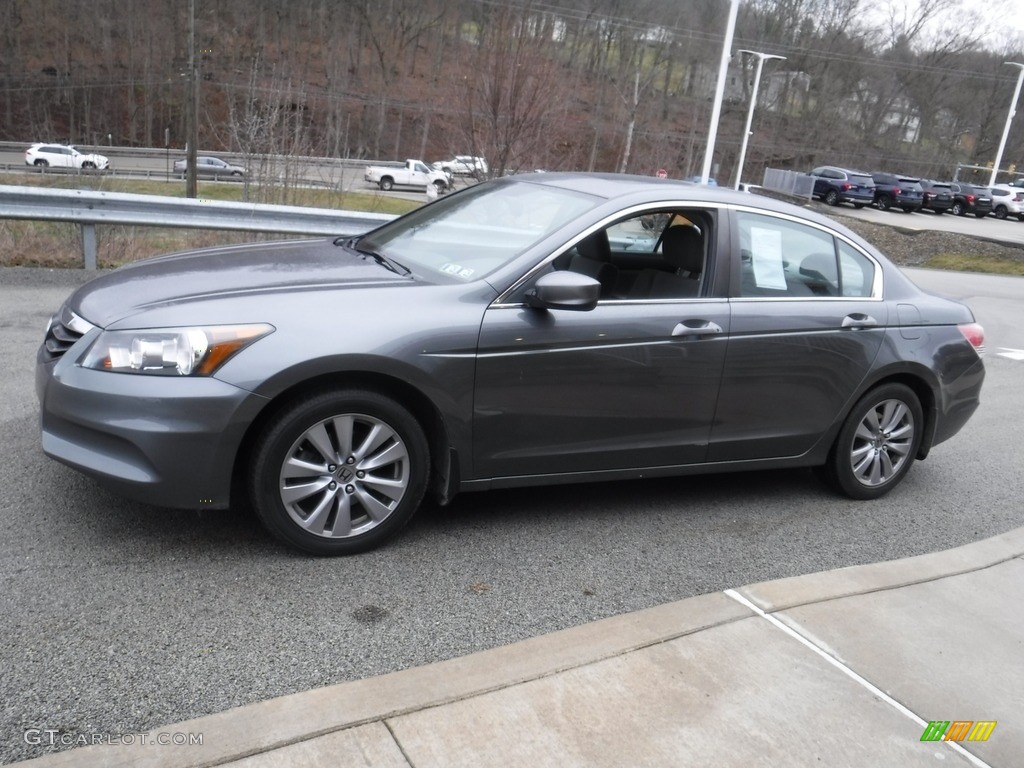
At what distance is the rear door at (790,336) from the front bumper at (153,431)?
2.40 m

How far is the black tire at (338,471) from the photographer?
365 cm

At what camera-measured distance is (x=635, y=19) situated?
272ft

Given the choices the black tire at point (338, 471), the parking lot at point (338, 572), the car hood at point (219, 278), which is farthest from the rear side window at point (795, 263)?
the black tire at point (338, 471)

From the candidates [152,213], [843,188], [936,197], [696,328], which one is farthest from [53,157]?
[696,328]

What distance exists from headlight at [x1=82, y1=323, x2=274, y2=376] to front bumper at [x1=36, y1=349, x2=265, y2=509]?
38mm

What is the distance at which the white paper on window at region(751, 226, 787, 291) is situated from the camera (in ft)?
15.5

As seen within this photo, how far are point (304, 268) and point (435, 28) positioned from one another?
8905cm

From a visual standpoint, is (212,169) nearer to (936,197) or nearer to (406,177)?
(406,177)

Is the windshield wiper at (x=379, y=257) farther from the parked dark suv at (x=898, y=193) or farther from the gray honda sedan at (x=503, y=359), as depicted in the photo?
the parked dark suv at (x=898, y=193)

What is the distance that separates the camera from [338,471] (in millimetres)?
3773

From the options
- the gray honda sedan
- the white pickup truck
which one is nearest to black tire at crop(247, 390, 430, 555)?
the gray honda sedan

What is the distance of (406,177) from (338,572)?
5200 centimetres

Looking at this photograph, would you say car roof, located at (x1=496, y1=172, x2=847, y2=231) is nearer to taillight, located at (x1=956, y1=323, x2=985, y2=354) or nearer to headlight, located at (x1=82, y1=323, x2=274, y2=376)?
taillight, located at (x1=956, y1=323, x2=985, y2=354)

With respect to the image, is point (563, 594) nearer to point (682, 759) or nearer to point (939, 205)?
point (682, 759)
